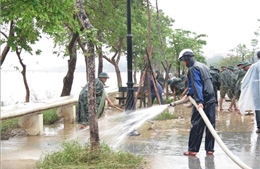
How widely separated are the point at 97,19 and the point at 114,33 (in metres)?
3.53

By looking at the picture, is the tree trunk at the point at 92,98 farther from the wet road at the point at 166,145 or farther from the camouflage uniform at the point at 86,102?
the camouflage uniform at the point at 86,102

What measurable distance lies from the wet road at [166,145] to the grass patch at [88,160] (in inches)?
16.5

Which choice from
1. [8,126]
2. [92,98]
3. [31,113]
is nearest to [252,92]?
[92,98]

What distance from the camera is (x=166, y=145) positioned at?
8.05 m

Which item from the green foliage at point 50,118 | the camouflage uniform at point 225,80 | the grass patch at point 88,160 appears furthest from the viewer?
the camouflage uniform at point 225,80

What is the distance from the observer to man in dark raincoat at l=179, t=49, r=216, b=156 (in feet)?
22.6

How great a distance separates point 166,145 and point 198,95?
5.26 ft

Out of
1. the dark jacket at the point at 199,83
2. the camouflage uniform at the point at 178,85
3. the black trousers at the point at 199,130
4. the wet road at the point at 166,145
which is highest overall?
the dark jacket at the point at 199,83

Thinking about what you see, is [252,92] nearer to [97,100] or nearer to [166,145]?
[166,145]

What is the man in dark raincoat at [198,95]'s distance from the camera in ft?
22.6

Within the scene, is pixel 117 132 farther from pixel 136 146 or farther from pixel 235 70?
pixel 235 70

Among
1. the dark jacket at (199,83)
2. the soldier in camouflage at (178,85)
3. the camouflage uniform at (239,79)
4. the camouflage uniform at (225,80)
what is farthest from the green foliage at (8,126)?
the soldier in camouflage at (178,85)

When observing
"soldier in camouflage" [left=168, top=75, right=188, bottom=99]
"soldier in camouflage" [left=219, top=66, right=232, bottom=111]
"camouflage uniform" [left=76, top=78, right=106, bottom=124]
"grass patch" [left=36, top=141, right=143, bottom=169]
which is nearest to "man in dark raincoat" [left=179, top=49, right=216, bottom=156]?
"grass patch" [left=36, top=141, right=143, bottom=169]

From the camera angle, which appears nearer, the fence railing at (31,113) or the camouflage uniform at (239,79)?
the fence railing at (31,113)
